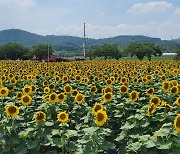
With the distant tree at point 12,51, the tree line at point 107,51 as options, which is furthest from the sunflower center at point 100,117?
the distant tree at point 12,51

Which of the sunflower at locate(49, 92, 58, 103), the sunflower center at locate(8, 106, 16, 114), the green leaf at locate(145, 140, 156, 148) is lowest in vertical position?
the green leaf at locate(145, 140, 156, 148)

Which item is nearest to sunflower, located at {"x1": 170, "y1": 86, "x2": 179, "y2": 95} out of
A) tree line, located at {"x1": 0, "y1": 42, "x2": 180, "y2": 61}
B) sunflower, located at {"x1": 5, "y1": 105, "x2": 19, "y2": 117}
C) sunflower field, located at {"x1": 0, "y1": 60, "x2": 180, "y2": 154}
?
sunflower field, located at {"x1": 0, "y1": 60, "x2": 180, "y2": 154}

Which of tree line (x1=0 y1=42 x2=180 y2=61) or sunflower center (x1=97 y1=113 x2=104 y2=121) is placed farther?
tree line (x1=0 y1=42 x2=180 y2=61)

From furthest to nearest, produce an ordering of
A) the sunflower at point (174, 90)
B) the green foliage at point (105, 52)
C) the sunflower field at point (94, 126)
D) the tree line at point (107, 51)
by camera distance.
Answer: the green foliage at point (105, 52) < the tree line at point (107, 51) < the sunflower at point (174, 90) < the sunflower field at point (94, 126)

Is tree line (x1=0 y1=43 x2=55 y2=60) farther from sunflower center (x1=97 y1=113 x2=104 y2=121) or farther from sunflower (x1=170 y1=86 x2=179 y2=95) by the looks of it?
sunflower center (x1=97 y1=113 x2=104 y2=121)

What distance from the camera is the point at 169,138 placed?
166 inches

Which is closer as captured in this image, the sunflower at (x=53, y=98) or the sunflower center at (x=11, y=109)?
the sunflower center at (x=11, y=109)

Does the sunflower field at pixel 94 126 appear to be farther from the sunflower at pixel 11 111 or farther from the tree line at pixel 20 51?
the tree line at pixel 20 51

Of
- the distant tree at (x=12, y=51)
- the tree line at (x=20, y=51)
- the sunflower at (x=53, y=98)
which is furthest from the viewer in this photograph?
the distant tree at (x=12, y=51)

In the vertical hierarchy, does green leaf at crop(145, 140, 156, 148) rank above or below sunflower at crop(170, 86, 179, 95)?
below

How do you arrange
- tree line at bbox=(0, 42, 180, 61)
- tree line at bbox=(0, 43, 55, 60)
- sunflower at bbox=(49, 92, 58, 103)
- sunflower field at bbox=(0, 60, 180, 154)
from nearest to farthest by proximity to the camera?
1. sunflower field at bbox=(0, 60, 180, 154)
2. sunflower at bbox=(49, 92, 58, 103)
3. tree line at bbox=(0, 42, 180, 61)
4. tree line at bbox=(0, 43, 55, 60)

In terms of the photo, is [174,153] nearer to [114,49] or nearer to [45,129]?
[45,129]

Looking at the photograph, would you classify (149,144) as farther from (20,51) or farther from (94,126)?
(20,51)

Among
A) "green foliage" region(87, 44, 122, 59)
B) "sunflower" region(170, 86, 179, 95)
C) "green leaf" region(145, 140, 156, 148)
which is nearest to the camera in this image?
"green leaf" region(145, 140, 156, 148)
